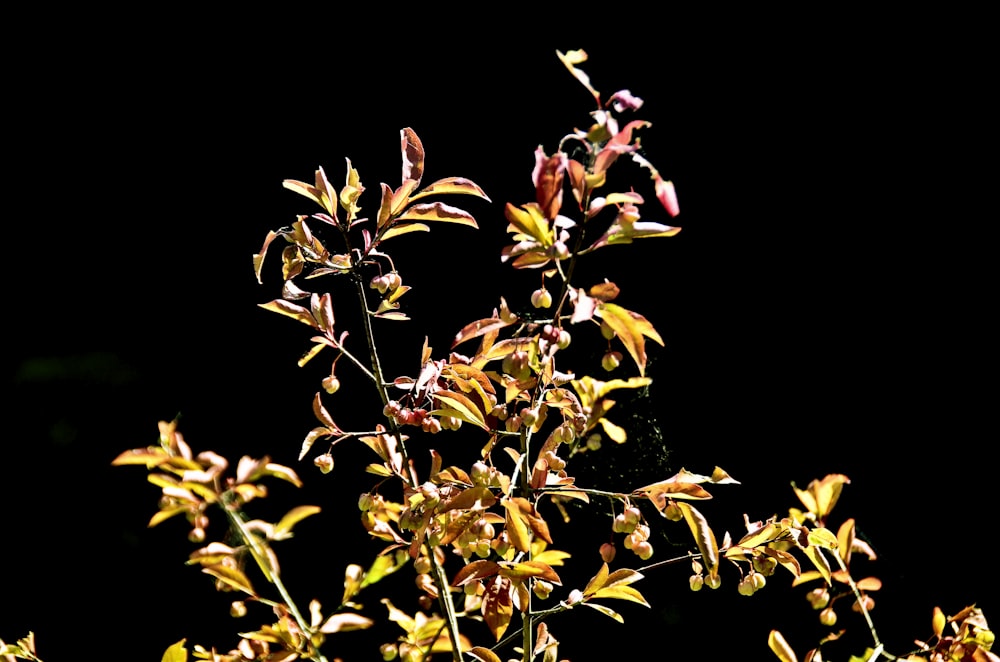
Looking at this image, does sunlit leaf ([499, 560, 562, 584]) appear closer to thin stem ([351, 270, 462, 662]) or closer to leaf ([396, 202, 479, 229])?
thin stem ([351, 270, 462, 662])

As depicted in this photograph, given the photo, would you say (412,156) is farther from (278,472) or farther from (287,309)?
(278,472)

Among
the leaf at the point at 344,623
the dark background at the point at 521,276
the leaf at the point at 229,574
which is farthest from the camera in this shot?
the dark background at the point at 521,276

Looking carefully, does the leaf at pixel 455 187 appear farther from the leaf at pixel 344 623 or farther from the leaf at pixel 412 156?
the leaf at pixel 344 623

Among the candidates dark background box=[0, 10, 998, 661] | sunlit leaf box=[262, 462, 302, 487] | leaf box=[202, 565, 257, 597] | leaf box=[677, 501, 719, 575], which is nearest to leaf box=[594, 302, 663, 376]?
leaf box=[677, 501, 719, 575]

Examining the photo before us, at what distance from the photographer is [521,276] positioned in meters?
1.47

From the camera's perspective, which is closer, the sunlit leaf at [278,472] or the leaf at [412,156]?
the sunlit leaf at [278,472]

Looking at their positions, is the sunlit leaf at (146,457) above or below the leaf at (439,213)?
below

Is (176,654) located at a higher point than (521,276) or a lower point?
lower

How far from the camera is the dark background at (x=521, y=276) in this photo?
146 centimetres

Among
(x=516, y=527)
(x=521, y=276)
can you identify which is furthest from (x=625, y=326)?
(x=521, y=276)

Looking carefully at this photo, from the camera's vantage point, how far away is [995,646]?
1.44 meters

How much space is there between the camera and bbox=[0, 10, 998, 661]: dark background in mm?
1458

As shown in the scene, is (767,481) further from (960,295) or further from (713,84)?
(713,84)

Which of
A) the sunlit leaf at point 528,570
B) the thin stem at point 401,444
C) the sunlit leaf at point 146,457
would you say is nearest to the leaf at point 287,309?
the thin stem at point 401,444
